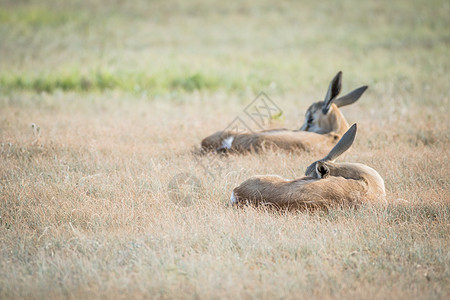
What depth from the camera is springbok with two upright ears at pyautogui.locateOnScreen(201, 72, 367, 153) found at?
673 centimetres

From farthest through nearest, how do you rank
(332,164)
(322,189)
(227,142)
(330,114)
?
(330,114) < (227,142) < (332,164) < (322,189)

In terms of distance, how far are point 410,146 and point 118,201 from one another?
14.7ft

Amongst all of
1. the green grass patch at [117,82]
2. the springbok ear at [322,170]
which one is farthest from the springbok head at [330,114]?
the green grass patch at [117,82]

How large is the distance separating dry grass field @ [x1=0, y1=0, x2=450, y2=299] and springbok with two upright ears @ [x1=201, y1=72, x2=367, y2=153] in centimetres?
25

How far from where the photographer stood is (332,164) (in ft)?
15.8

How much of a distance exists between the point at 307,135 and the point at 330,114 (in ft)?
2.42

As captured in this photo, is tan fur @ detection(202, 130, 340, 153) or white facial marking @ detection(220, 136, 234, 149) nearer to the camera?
tan fur @ detection(202, 130, 340, 153)

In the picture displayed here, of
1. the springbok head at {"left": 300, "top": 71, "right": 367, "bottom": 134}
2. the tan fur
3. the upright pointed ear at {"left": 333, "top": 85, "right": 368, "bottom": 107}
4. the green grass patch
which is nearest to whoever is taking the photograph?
the tan fur

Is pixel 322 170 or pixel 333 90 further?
pixel 333 90

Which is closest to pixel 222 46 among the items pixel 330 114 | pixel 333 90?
pixel 330 114

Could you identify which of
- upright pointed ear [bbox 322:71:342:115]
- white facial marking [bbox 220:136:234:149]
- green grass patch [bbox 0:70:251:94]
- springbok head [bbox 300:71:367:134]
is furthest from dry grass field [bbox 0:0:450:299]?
upright pointed ear [bbox 322:71:342:115]

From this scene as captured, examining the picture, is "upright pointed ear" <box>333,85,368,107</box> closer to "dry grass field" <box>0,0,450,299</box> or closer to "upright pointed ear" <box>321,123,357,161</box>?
"dry grass field" <box>0,0,450,299</box>

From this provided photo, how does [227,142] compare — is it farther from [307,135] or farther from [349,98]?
[349,98]

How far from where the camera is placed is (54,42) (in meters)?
19.5
